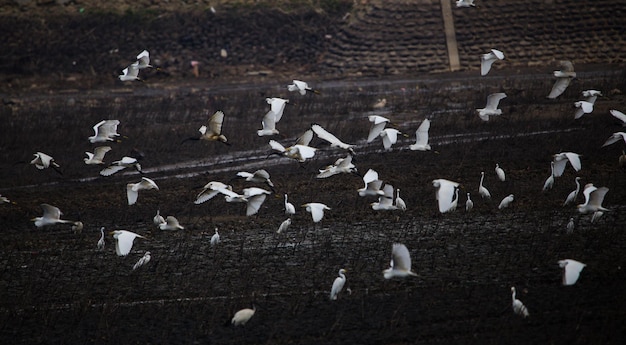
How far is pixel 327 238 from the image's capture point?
627 inches

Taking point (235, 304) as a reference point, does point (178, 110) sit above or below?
below

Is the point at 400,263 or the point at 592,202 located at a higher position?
the point at 400,263

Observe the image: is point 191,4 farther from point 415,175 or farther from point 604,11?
point 415,175

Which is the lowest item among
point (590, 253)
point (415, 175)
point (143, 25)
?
point (143, 25)

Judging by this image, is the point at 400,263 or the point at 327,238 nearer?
the point at 400,263

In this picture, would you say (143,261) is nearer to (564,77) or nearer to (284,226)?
(284,226)

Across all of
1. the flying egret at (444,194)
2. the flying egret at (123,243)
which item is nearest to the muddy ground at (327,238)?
the flying egret at (123,243)

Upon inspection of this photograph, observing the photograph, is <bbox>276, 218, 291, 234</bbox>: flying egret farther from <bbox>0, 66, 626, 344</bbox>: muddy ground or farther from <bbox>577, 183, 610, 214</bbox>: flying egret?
<bbox>577, 183, 610, 214</bbox>: flying egret

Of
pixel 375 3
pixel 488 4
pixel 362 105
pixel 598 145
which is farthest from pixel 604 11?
pixel 598 145

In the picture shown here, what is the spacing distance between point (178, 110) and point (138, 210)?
1024 cm

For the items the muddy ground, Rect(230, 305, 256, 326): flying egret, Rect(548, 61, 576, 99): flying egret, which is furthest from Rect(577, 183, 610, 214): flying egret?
Rect(230, 305, 256, 326): flying egret

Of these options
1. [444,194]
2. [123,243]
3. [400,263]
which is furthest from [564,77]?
[123,243]

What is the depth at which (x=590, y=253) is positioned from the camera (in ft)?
45.2

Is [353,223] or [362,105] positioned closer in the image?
[353,223]
